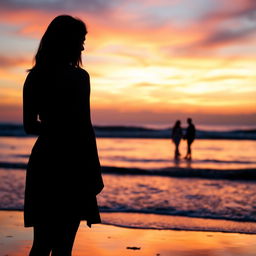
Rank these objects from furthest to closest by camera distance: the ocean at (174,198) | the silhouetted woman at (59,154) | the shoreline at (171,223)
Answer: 1. the ocean at (174,198)
2. the shoreline at (171,223)
3. the silhouetted woman at (59,154)

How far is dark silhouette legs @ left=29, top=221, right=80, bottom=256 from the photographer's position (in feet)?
7.63

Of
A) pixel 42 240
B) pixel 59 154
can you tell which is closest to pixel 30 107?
pixel 59 154

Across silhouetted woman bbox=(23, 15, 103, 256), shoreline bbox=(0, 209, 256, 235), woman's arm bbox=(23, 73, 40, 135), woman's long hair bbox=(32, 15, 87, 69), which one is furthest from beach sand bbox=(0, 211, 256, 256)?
woman's long hair bbox=(32, 15, 87, 69)

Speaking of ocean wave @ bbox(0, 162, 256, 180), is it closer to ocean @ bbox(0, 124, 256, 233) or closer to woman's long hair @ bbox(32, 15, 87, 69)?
ocean @ bbox(0, 124, 256, 233)

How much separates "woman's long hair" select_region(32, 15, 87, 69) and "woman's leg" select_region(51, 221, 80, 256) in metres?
0.88

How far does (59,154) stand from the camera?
2.29m

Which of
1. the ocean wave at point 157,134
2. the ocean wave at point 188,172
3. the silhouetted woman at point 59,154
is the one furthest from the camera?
the ocean wave at point 157,134

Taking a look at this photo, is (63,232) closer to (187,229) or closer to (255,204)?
(187,229)

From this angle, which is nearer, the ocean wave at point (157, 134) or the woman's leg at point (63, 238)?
the woman's leg at point (63, 238)

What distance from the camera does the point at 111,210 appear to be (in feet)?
24.7

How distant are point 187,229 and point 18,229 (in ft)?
7.69

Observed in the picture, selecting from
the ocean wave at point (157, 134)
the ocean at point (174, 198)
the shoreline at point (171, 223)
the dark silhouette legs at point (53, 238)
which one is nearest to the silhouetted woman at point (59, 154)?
the dark silhouette legs at point (53, 238)

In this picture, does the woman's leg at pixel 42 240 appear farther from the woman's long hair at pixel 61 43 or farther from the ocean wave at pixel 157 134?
the ocean wave at pixel 157 134

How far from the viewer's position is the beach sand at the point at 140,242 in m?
4.79
